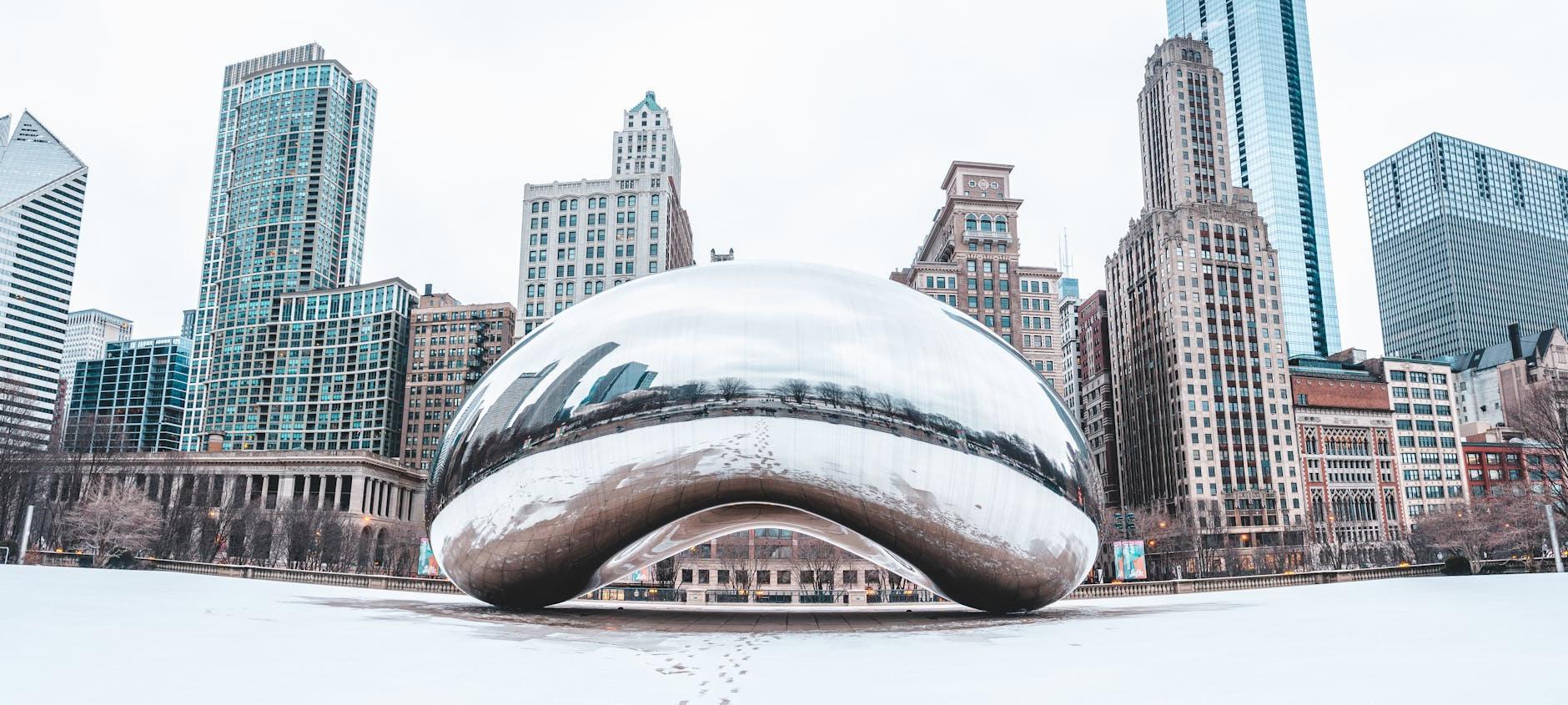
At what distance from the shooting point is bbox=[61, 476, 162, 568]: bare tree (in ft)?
180

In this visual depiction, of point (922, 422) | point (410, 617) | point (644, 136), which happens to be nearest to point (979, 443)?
point (922, 422)

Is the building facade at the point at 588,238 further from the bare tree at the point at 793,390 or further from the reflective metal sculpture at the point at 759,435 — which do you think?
the bare tree at the point at 793,390

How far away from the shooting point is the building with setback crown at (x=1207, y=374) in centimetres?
11231

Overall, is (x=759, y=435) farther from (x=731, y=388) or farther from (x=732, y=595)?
(x=732, y=595)

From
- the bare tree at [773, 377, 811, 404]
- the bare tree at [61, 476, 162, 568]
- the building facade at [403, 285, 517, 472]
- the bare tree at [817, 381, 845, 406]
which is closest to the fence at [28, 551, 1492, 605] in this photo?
the bare tree at [61, 476, 162, 568]

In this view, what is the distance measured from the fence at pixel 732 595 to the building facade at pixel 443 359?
10219 centimetres

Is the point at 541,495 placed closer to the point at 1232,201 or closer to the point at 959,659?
the point at 959,659

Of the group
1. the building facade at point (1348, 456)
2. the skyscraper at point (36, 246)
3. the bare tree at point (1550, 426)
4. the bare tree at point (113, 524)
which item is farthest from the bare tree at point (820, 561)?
the skyscraper at point (36, 246)

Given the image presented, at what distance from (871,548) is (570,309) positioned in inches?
270

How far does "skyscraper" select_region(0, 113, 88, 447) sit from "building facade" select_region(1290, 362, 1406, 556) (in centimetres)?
21891

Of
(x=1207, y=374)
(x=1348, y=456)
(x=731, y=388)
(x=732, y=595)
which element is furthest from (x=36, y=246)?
(x=1348, y=456)

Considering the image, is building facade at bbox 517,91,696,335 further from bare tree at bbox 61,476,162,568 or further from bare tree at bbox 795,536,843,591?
bare tree at bbox 61,476,162,568

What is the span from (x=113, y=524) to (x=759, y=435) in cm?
5778

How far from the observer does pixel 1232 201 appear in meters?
135
